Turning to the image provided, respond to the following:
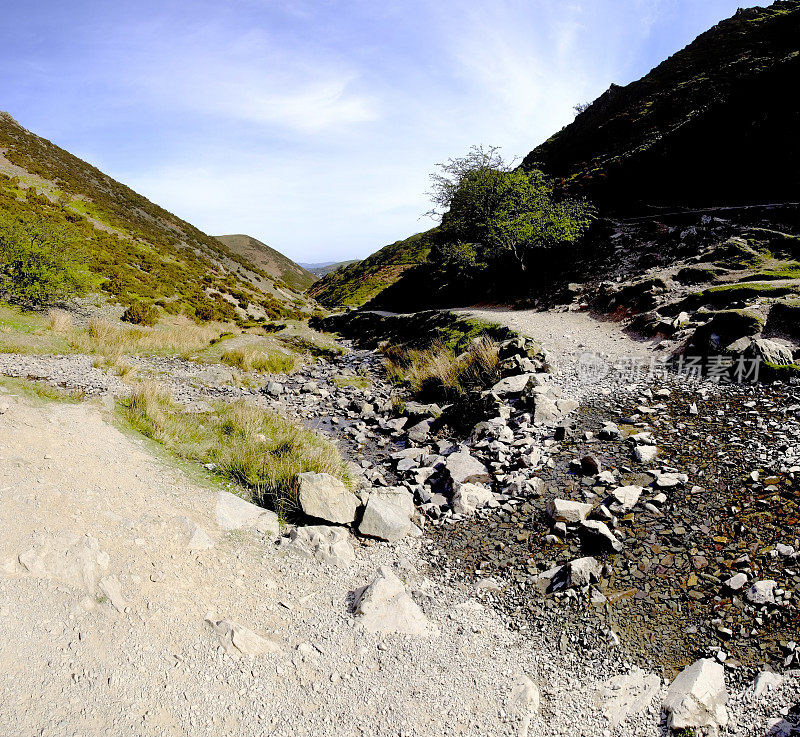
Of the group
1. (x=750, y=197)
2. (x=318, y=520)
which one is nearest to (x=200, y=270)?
(x=318, y=520)

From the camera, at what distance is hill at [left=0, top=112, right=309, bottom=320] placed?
109ft

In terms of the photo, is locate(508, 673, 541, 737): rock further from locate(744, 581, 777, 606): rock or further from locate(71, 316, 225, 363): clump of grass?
locate(71, 316, 225, 363): clump of grass

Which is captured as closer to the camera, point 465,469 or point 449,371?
point 465,469

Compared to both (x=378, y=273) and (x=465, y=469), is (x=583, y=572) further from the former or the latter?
(x=378, y=273)

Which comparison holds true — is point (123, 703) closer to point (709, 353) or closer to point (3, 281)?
point (709, 353)

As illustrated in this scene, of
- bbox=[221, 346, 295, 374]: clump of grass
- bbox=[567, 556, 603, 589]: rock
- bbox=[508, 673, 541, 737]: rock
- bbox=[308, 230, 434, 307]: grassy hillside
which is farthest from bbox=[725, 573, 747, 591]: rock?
bbox=[308, 230, 434, 307]: grassy hillside

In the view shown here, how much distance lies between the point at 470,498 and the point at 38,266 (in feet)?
88.1

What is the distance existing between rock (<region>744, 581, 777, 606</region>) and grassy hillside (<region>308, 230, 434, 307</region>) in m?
58.0

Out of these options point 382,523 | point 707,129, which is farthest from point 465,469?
point 707,129

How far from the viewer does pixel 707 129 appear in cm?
3572

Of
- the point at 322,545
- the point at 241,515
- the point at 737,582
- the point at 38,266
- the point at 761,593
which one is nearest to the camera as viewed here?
the point at 761,593

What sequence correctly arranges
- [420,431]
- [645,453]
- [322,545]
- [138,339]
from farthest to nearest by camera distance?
[138,339]
[420,431]
[645,453]
[322,545]

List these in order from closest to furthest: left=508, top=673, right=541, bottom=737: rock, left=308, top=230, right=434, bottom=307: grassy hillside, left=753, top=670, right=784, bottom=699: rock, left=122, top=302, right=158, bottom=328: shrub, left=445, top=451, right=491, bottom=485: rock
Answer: left=753, top=670, right=784, bottom=699: rock
left=508, top=673, right=541, bottom=737: rock
left=445, top=451, right=491, bottom=485: rock
left=122, top=302, right=158, bottom=328: shrub
left=308, top=230, right=434, bottom=307: grassy hillside

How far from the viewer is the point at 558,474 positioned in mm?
7738
